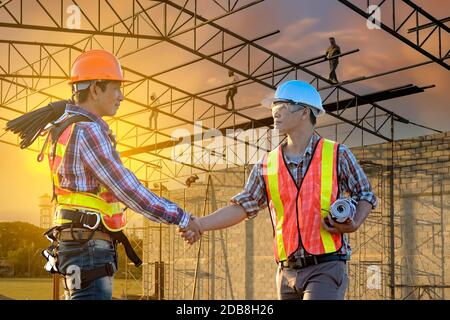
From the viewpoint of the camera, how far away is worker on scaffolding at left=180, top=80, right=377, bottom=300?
3.71 metres

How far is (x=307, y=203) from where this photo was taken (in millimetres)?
3803

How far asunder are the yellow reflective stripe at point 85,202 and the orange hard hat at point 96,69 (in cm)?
69

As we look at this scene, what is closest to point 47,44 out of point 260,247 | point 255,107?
point 255,107

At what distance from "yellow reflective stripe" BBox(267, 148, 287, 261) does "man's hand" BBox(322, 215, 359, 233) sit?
0.93ft

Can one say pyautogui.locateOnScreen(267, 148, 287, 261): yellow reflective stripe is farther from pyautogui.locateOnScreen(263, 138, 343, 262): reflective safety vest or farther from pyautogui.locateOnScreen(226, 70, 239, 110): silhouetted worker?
pyautogui.locateOnScreen(226, 70, 239, 110): silhouetted worker

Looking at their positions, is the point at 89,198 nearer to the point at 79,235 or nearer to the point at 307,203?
the point at 79,235

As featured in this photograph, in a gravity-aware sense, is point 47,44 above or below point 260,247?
above

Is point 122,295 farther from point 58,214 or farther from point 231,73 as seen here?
point 58,214

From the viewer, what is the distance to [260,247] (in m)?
24.6

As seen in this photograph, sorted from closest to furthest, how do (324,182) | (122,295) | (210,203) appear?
(324,182) → (210,203) → (122,295)

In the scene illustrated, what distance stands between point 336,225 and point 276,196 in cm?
44

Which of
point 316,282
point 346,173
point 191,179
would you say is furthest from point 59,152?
point 191,179

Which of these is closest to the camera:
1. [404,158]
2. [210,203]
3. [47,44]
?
[47,44]
